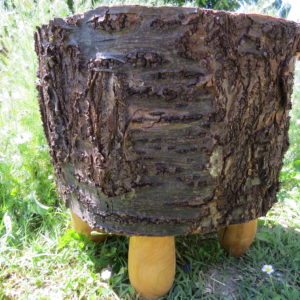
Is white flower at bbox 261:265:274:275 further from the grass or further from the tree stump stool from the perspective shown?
the tree stump stool

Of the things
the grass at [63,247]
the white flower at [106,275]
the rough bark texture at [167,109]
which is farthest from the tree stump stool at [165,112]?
the grass at [63,247]

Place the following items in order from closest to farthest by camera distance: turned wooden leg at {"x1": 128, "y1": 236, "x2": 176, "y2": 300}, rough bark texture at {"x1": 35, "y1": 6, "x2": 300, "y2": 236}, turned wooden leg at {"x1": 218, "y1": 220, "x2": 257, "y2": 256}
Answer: rough bark texture at {"x1": 35, "y1": 6, "x2": 300, "y2": 236}
turned wooden leg at {"x1": 128, "y1": 236, "x2": 176, "y2": 300}
turned wooden leg at {"x1": 218, "y1": 220, "x2": 257, "y2": 256}

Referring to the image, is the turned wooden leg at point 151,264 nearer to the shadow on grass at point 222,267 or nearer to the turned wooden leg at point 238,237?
the shadow on grass at point 222,267

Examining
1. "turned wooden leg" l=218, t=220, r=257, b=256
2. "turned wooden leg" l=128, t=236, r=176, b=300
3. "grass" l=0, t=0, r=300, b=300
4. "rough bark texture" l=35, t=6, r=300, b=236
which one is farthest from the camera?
"turned wooden leg" l=218, t=220, r=257, b=256

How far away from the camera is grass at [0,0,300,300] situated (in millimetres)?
1258

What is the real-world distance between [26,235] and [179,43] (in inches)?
52.2

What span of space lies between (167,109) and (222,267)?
2.94 feet

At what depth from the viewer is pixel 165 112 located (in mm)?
885

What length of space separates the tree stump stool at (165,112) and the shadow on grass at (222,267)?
22cm

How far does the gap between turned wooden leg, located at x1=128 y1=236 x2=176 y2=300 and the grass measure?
7 cm

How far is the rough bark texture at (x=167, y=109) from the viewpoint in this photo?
846mm

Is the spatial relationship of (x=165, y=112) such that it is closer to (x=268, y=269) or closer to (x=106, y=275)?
(x=106, y=275)

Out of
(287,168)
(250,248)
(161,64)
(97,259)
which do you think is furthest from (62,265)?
(287,168)

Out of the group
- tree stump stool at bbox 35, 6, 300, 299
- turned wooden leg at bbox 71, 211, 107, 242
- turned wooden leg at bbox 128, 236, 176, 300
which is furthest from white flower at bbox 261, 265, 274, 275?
turned wooden leg at bbox 71, 211, 107, 242
